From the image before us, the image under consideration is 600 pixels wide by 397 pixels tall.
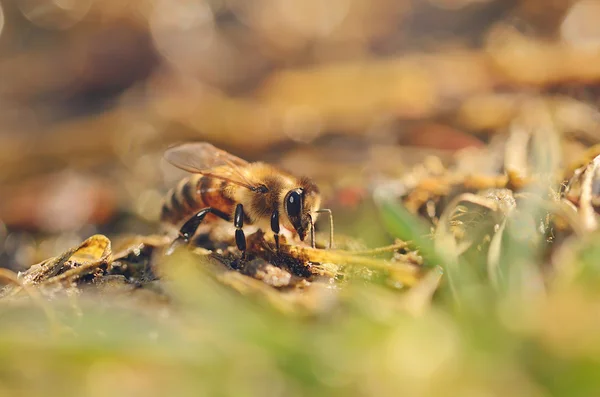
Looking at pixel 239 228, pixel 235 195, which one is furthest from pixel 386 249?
pixel 235 195

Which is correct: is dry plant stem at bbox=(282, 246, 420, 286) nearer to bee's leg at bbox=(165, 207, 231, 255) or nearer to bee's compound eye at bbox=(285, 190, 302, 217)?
bee's leg at bbox=(165, 207, 231, 255)

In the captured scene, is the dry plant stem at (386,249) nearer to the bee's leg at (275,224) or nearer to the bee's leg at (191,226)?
the bee's leg at (275,224)

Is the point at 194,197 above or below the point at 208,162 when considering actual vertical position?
below

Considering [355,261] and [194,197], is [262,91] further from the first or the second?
[355,261]

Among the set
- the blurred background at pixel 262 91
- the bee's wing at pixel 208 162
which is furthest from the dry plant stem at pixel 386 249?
the bee's wing at pixel 208 162

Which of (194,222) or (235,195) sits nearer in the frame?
(194,222)

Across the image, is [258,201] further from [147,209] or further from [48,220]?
[48,220]

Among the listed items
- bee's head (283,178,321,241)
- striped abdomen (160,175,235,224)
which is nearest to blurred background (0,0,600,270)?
bee's head (283,178,321,241)
